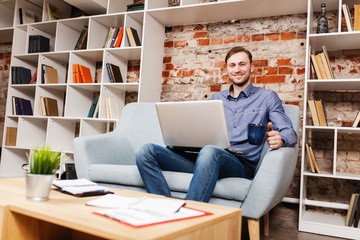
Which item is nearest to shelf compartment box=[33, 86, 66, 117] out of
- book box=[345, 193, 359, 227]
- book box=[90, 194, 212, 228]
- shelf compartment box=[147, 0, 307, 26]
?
shelf compartment box=[147, 0, 307, 26]

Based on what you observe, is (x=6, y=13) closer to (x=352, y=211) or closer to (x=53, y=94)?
(x=53, y=94)

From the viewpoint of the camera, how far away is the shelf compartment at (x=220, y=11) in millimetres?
2684

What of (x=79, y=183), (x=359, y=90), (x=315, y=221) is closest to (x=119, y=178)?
(x=79, y=183)

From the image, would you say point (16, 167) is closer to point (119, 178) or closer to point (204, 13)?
point (119, 178)

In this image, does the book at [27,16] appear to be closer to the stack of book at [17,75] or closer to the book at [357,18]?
the stack of book at [17,75]

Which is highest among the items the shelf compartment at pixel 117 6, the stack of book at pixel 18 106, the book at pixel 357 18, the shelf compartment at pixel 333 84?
the shelf compartment at pixel 117 6

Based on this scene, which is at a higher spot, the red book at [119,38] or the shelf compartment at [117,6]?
the shelf compartment at [117,6]

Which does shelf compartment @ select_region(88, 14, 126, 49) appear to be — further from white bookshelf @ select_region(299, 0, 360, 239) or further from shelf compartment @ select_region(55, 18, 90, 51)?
white bookshelf @ select_region(299, 0, 360, 239)

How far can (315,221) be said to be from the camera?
2215 millimetres

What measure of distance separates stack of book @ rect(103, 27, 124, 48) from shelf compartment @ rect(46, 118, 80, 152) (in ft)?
3.25

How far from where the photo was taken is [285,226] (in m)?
2.28

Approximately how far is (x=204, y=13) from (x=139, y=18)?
705 millimetres

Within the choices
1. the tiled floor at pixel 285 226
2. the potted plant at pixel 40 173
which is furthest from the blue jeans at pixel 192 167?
the potted plant at pixel 40 173

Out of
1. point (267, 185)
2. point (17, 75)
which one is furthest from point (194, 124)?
point (17, 75)
